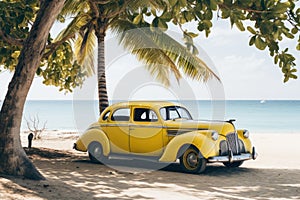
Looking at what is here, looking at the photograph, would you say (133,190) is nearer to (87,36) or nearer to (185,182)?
(185,182)

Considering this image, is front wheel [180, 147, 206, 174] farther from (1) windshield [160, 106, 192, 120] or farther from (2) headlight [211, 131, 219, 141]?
(1) windshield [160, 106, 192, 120]

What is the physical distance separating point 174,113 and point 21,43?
4293 millimetres

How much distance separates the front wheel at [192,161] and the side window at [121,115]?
2089mm

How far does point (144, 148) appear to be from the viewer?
1093 centimetres

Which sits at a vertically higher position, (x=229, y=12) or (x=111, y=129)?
(x=229, y=12)

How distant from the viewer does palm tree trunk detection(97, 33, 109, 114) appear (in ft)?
47.4

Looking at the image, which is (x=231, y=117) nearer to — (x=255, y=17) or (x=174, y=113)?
(x=174, y=113)

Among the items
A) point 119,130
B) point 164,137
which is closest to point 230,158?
point 164,137

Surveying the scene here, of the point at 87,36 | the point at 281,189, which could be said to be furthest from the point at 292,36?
the point at 87,36

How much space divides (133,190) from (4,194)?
2424 millimetres

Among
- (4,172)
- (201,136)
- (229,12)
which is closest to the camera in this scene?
(229,12)

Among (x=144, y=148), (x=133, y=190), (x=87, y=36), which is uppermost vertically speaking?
(x=87, y=36)

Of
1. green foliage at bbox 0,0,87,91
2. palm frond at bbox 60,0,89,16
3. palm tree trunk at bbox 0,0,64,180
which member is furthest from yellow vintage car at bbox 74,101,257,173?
palm frond at bbox 60,0,89,16

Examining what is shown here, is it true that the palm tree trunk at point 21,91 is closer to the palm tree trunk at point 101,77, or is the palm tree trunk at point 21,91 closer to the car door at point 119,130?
the car door at point 119,130
